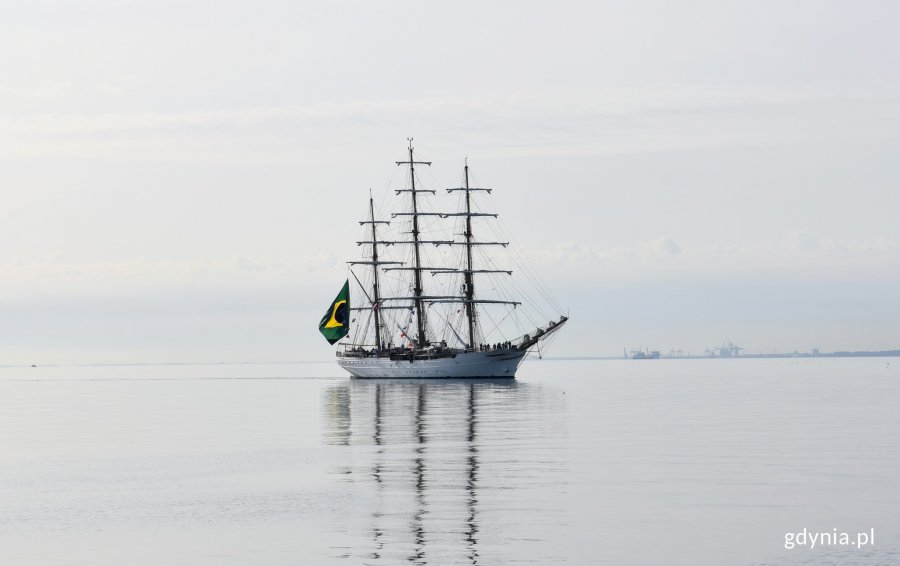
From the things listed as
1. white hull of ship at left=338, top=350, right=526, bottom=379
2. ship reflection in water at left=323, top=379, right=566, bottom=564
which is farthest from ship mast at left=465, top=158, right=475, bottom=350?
ship reflection in water at left=323, top=379, right=566, bottom=564

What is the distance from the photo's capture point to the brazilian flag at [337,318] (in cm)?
17762

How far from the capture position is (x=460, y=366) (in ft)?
548

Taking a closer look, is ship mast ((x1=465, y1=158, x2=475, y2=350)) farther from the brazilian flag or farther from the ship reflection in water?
the ship reflection in water

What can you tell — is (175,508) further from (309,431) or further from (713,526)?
(309,431)

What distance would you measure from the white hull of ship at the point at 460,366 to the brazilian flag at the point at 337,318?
6958 millimetres


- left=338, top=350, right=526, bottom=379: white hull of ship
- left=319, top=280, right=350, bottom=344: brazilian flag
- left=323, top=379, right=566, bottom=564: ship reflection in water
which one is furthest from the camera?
left=319, top=280, right=350, bottom=344: brazilian flag

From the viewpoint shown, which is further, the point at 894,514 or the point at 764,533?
the point at 894,514

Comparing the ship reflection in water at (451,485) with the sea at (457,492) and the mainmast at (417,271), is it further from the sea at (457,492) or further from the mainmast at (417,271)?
the mainmast at (417,271)

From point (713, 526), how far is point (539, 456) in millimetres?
20976

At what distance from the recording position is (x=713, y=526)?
35344 millimetres

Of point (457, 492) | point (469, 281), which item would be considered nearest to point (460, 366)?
point (469, 281)

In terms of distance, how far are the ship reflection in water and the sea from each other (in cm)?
13

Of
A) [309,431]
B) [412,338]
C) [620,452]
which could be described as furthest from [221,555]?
[412,338]

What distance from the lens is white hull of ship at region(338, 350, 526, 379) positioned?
167 m
